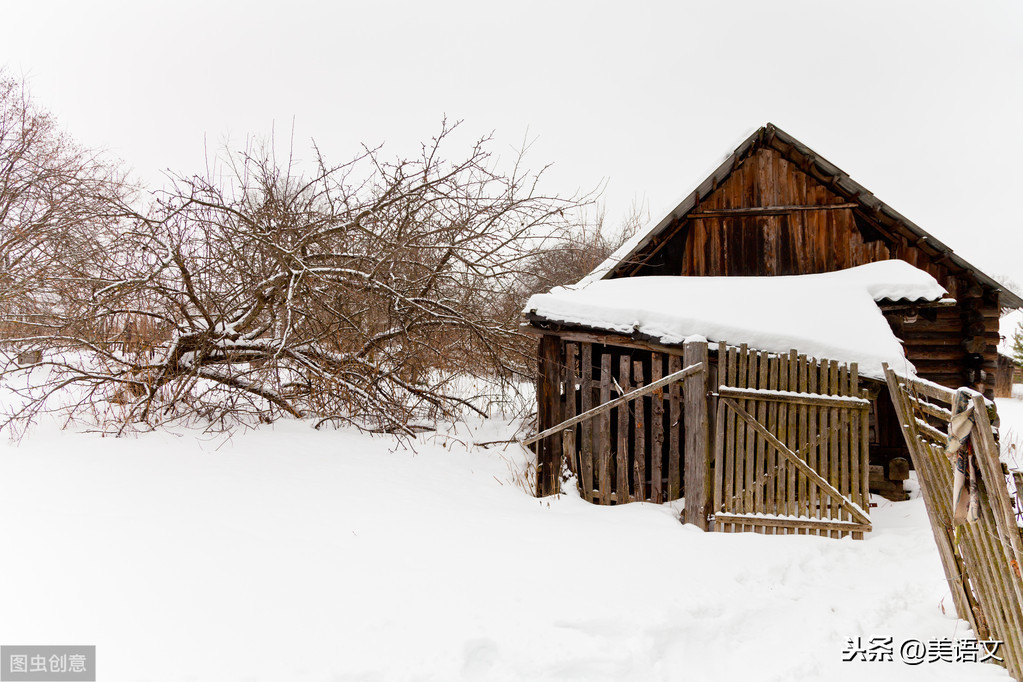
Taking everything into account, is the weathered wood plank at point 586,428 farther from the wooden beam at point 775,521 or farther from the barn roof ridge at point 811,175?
the barn roof ridge at point 811,175

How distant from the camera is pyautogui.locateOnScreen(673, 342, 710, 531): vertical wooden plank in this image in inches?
216

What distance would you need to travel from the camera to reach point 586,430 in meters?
6.62

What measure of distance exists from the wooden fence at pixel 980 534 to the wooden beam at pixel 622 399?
1686 millimetres

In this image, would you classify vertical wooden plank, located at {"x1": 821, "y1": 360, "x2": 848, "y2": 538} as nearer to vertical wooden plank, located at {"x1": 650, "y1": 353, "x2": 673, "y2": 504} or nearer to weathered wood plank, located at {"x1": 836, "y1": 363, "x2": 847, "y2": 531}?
weathered wood plank, located at {"x1": 836, "y1": 363, "x2": 847, "y2": 531}

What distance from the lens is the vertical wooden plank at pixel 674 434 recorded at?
6.09 m

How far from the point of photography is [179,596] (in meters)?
3.48

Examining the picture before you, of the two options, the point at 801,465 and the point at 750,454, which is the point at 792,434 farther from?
the point at 750,454

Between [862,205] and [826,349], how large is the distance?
4.40m

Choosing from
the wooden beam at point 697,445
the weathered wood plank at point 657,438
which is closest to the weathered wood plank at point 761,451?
the wooden beam at point 697,445

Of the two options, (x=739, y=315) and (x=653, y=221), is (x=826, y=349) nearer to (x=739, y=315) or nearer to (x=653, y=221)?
(x=739, y=315)

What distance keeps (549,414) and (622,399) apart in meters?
1.15

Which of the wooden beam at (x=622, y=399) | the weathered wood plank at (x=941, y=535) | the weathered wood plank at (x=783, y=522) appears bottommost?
the weathered wood plank at (x=783, y=522)

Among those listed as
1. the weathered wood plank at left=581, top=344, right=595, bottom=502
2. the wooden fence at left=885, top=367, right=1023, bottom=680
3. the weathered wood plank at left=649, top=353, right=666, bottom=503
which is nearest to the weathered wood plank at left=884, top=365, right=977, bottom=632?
the wooden fence at left=885, top=367, right=1023, bottom=680

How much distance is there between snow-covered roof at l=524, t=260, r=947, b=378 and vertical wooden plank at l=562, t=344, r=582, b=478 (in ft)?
1.65
